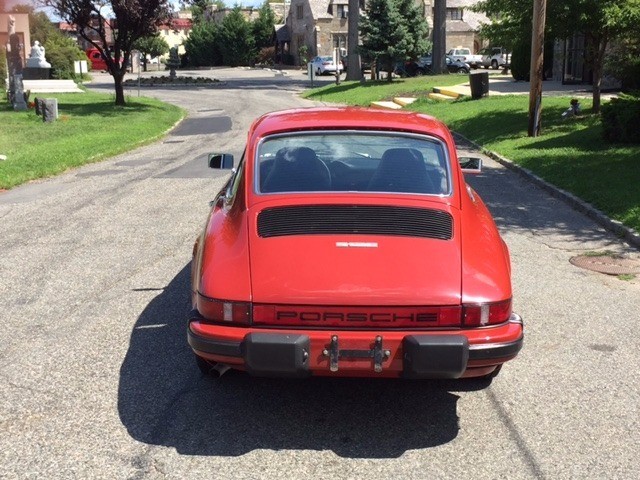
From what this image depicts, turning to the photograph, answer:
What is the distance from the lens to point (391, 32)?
39.0 meters

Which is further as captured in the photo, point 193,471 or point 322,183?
point 322,183

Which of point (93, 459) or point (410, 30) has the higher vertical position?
point (410, 30)

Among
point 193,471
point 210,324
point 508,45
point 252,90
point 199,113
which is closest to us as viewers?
point 193,471

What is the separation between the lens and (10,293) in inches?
292

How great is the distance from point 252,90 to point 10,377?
135 ft

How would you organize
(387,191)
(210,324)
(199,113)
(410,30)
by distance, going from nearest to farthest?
(210,324)
(387,191)
(199,113)
(410,30)

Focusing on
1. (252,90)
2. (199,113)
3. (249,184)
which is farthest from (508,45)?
(252,90)

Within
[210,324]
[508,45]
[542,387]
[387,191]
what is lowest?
[542,387]

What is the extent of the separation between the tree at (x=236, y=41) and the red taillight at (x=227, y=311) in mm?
80166

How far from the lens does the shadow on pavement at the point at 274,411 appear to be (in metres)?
4.48

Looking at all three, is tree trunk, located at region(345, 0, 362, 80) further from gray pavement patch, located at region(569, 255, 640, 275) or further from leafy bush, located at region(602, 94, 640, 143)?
gray pavement patch, located at region(569, 255, 640, 275)

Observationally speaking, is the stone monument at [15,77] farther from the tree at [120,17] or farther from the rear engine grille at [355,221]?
the rear engine grille at [355,221]

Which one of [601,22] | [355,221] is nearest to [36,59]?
[601,22]

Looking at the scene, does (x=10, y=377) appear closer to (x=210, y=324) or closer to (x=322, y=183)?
(x=210, y=324)
